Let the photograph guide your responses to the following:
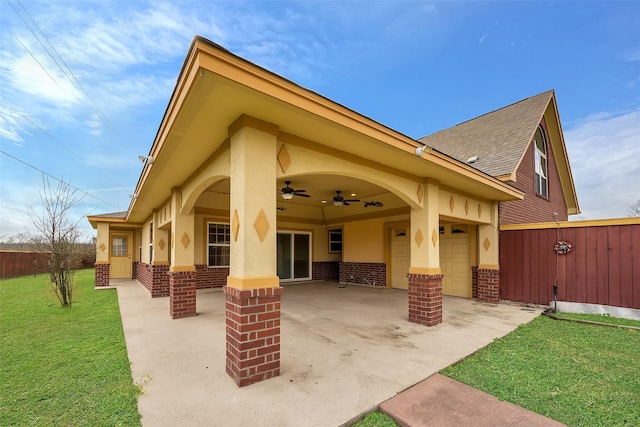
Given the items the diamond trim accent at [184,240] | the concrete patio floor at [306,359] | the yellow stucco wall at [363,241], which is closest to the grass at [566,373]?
the concrete patio floor at [306,359]

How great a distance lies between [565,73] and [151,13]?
14.8 meters

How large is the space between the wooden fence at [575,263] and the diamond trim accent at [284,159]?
6.88m

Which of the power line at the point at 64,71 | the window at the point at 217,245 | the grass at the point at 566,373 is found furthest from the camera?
the window at the point at 217,245

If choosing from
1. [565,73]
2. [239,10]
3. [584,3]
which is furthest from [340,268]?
[565,73]

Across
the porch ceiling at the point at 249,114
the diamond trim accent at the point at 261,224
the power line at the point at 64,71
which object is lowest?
the diamond trim accent at the point at 261,224

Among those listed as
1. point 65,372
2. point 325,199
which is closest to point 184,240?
point 65,372

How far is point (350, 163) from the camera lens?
169 inches

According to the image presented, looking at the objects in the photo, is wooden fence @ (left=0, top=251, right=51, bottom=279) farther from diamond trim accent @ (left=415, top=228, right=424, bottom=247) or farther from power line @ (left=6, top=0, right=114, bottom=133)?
diamond trim accent @ (left=415, top=228, right=424, bottom=247)

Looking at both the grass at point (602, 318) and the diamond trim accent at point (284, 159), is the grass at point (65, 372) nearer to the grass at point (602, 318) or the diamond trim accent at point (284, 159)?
the diamond trim accent at point (284, 159)

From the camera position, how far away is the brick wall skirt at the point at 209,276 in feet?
32.2

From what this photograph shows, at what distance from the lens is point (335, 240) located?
13.3 m

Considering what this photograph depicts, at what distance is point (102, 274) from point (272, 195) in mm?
11861

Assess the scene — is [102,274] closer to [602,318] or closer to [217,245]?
[217,245]

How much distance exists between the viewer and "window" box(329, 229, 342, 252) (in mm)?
13250
